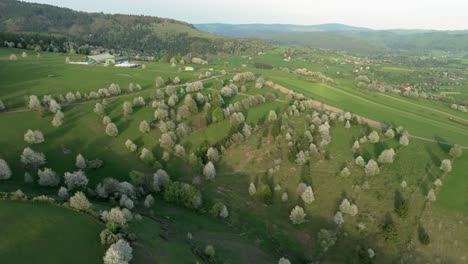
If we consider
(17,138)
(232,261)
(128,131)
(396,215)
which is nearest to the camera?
(232,261)

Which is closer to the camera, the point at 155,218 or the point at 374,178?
the point at 155,218

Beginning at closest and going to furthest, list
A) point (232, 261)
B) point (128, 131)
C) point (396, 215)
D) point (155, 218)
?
point (232, 261)
point (155, 218)
point (396, 215)
point (128, 131)

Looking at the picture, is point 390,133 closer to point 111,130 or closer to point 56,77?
point 111,130

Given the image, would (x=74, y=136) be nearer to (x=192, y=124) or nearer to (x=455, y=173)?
(x=192, y=124)

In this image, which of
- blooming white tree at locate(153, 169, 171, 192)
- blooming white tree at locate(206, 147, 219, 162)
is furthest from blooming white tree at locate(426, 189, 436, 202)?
blooming white tree at locate(153, 169, 171, 192)

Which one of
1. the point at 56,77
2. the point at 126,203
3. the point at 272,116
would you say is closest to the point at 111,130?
the point at 126,203

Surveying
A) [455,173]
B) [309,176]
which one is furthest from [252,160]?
[455,173]
